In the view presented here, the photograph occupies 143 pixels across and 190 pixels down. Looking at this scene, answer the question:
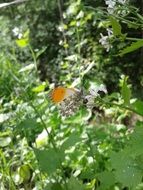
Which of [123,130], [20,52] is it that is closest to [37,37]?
[20,52]

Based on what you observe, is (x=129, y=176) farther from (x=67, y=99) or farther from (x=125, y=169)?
(x=67, y=99)

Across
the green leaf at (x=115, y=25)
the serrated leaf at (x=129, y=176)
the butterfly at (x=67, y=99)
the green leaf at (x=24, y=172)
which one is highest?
the green leaf at (x=115, y=25)

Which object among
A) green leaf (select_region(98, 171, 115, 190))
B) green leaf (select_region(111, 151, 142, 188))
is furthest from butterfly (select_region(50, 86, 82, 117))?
green leaf (select_region(98, 171, 115, 190))

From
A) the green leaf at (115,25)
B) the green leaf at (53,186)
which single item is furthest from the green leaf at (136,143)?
the green leaf at (53,186)

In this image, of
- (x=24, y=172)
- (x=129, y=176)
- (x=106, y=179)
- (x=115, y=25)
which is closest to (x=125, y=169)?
(x=129, y=176)

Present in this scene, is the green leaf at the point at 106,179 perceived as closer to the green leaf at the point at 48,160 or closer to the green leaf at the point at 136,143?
the green leaf at the point at 48,160

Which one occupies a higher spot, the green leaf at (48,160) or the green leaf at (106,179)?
the green leaf at (48,160)
